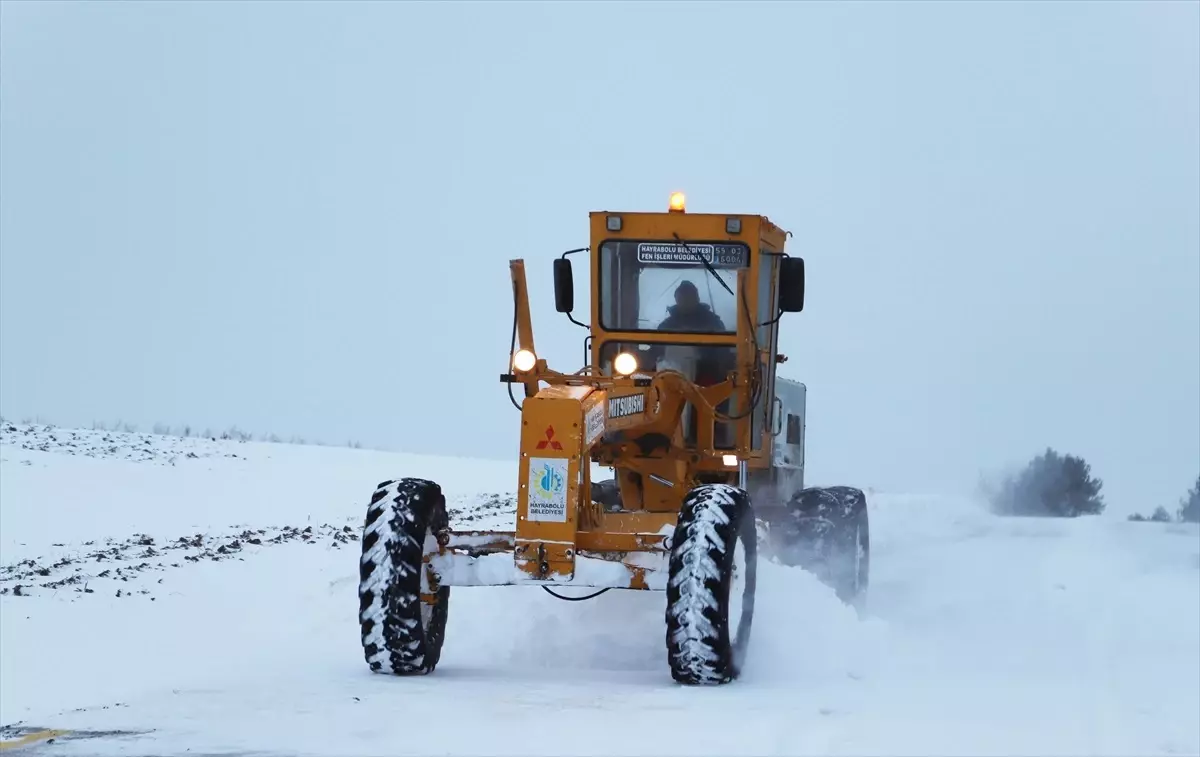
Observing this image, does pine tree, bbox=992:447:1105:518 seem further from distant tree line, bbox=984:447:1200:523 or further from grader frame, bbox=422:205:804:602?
grader frame, bbox=422:205:804:602

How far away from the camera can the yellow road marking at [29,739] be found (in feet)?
21.5

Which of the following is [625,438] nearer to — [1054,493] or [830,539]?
[830,539]

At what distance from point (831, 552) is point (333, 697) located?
6.01 m

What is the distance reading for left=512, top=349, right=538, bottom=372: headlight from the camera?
10.3m

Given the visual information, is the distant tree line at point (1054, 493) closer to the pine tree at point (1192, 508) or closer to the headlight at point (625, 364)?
the pine tree at point (1192, 508)

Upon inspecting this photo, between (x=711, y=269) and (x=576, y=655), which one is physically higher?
(x=711, y=269)

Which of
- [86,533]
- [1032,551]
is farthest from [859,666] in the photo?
[86,533]

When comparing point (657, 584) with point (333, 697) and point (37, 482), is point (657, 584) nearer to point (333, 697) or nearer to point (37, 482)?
point (333, 697)

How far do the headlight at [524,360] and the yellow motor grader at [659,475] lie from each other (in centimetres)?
1

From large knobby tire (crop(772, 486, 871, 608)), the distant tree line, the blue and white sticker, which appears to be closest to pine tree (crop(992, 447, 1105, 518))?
the distant tree line

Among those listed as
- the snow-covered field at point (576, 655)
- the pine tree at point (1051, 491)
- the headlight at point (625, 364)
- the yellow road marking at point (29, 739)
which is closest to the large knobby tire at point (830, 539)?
the snow-covered field at point (576, 655)

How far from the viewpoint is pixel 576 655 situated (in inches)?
408

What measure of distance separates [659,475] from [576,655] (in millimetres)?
1960

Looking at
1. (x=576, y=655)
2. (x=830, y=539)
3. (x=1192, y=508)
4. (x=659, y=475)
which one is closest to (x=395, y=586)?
(x=576, y=655)
